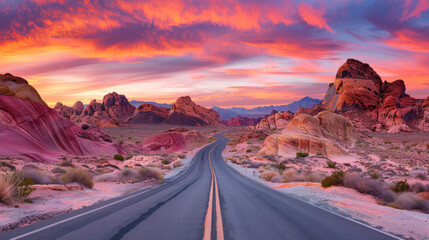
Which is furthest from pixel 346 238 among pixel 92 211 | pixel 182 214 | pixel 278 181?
pixel 278 181

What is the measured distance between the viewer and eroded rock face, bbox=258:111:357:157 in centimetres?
4928

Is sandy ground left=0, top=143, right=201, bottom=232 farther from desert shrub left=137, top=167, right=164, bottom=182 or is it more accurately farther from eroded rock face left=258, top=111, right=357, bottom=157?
eroded rock face left=258, top=111, right=357, bottom=157

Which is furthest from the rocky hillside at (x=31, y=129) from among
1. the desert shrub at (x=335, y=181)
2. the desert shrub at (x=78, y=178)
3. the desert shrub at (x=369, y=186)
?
the desert shrub at (x=369, y=186)

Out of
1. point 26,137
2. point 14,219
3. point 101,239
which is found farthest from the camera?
point 26,137

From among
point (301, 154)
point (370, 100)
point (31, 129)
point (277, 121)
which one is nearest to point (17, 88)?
point (31, 129)

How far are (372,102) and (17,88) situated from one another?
410 ft

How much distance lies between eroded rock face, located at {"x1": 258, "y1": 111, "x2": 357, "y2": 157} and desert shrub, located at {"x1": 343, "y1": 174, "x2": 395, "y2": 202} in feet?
108

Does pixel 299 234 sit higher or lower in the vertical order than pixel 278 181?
higher

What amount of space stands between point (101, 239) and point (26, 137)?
107 feet

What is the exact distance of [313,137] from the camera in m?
51.3

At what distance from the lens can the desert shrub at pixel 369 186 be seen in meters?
14.1

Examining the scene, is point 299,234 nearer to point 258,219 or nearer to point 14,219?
point 258,219

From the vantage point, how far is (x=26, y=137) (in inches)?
1273

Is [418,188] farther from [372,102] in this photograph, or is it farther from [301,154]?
[372,102]
